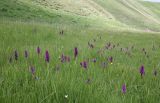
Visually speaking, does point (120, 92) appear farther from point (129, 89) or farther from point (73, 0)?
point (73, 0)

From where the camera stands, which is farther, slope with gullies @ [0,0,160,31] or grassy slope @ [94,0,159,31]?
grassy slope @ [94,0,159,31]

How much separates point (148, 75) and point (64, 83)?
1.25 metres

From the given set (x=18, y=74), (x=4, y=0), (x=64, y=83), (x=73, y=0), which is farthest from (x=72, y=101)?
(x=73, y=0)

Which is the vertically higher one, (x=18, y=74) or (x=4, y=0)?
(x=18, y=74)

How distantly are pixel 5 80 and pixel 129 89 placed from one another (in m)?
1.23

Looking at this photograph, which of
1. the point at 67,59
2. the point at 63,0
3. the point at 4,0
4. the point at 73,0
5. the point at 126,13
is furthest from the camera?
the point at 126,13

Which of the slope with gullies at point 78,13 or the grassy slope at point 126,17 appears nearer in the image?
the slope with gullies at point 78,13

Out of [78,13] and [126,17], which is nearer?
[78,13]

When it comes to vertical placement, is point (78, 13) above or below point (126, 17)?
above

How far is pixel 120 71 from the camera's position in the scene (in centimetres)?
307

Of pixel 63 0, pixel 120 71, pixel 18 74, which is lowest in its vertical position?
pixel 63 0

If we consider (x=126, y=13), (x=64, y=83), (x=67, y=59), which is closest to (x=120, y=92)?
(x=64, y=83)

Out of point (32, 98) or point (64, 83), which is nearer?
point (32, 98)

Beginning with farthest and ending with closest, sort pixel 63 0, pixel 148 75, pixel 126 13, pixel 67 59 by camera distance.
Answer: pixel 126 13 → pixel 63 0 → pixel 67 59 → pixel 148 75
